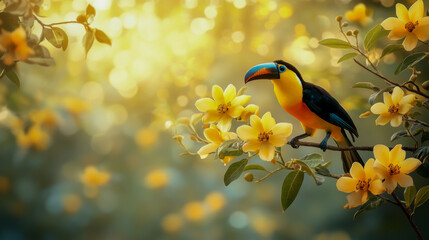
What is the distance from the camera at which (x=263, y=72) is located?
416mm

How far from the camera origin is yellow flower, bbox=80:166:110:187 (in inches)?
63.1

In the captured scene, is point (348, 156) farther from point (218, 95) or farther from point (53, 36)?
point (53, 36)

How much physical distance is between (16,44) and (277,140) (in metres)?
0.27

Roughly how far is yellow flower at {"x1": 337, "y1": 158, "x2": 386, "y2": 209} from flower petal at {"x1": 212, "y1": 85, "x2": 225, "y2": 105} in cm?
14

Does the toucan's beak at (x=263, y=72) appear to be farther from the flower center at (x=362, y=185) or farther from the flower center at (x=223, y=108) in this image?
the flower center at (x=362, y=185)

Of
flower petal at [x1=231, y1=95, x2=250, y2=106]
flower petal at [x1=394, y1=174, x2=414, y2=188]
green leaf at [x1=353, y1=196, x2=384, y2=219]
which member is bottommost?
green leaf at [x1=353, y1=196, x2=384, y2=219]

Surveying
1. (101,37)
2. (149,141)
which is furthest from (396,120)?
(149,141)

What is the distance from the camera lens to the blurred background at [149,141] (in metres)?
1.48

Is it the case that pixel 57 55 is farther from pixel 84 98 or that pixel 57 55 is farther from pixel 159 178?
pixel 159 178

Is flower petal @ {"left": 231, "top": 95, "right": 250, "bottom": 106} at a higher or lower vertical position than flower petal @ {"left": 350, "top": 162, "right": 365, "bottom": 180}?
higher

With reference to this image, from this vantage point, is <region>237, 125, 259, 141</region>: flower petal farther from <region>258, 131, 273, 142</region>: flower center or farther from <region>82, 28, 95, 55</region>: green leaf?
<region>82, 28, 95, 55</region>: green leaf

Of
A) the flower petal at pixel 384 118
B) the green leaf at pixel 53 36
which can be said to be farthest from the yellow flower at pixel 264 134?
the green leaf at pixel 53 36

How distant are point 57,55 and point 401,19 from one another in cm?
147

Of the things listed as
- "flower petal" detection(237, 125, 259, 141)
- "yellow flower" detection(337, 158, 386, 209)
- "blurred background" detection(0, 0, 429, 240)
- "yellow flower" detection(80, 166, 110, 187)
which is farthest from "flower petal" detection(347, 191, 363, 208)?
"yellow flower" detection(80, 166, 110, 187)
